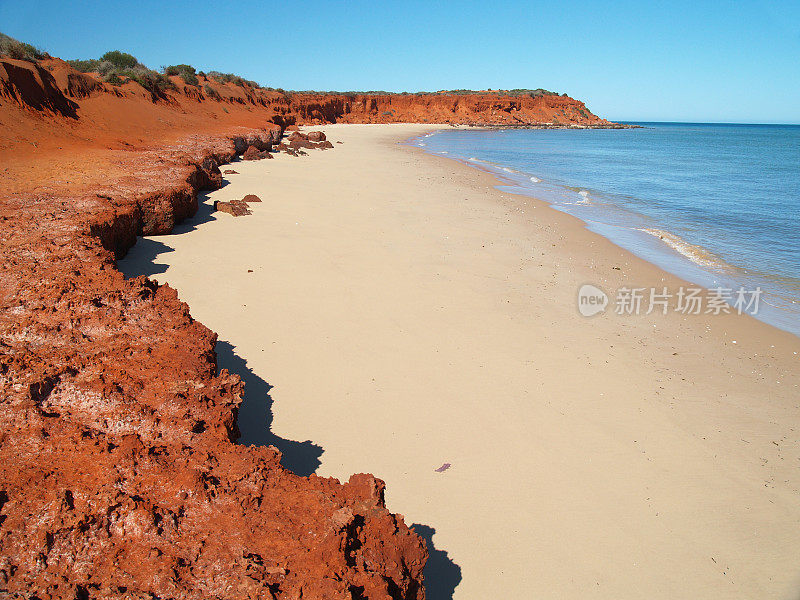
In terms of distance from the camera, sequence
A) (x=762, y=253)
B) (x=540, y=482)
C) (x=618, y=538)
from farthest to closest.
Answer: (x=762, y=253), (x=540, y=482), (x=618, y=538)

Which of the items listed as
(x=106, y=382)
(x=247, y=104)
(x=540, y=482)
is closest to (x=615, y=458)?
(x=540, y=482)

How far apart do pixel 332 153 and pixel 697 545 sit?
23.3 m

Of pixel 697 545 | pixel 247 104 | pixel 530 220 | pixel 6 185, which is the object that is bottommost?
pixel 697 545

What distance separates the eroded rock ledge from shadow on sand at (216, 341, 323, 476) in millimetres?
735

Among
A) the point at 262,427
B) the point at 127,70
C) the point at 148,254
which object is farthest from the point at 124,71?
the point at 262,427

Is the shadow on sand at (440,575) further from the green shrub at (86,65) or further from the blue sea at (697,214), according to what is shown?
the green shrub at (86,65)

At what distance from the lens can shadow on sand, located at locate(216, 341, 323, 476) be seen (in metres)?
3.55

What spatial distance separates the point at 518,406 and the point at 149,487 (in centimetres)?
314

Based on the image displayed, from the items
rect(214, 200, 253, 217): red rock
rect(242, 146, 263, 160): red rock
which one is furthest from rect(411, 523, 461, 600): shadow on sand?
rect(242, 146, 263, 160): red rock

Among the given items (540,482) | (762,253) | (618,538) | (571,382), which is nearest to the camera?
(618,538)

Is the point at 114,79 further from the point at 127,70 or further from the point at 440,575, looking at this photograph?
the point at 440,575

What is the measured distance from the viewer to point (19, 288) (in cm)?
389

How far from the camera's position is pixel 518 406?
14.2ft

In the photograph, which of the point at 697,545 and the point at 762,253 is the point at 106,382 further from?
the point at 762,253
